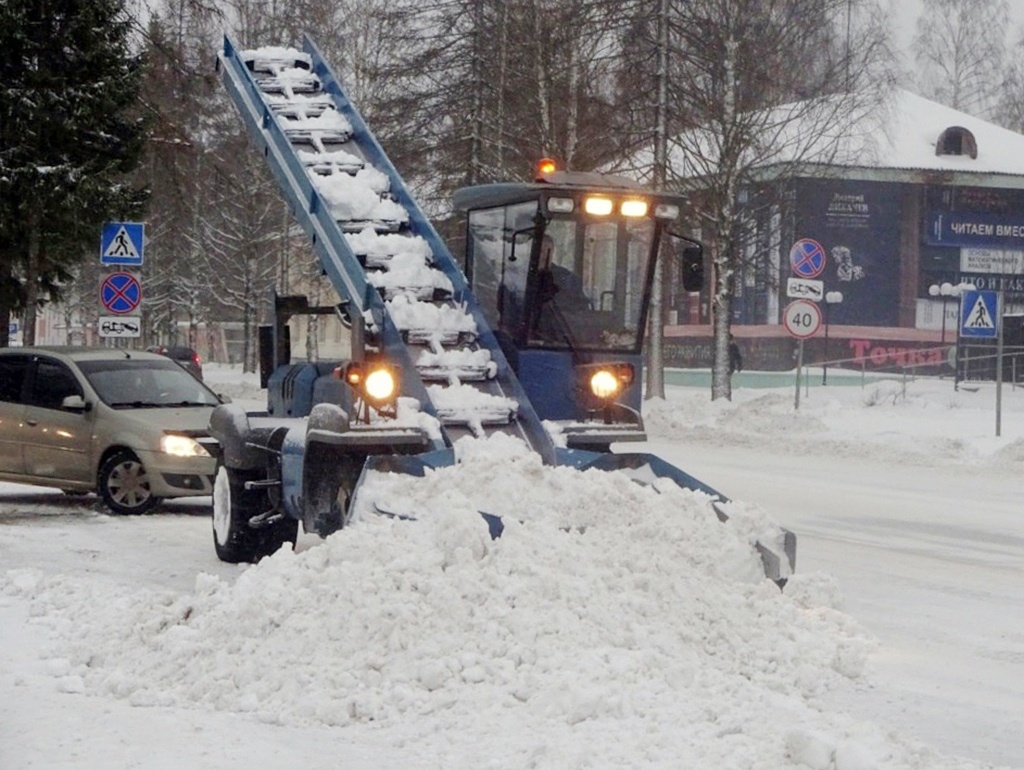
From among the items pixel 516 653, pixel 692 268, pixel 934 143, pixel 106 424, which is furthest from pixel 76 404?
pixel 934 143

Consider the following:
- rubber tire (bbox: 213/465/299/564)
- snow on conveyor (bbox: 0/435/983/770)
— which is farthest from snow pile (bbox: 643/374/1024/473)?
snow on conveyor (bbox: 0/435/983/770)

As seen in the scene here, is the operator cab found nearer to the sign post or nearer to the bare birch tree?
the sign post

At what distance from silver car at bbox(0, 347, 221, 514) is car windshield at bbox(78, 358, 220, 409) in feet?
0.03

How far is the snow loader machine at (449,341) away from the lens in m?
11.0

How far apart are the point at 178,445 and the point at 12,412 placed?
2.17 m

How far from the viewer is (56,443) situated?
16.4 metres

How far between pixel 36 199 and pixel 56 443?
1125cm

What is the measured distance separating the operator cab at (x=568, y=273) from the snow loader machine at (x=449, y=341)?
1 centimetres

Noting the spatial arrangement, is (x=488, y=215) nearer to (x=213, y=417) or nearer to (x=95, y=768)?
(x=213, y=417)

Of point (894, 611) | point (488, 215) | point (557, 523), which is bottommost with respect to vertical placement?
point (894, 611)

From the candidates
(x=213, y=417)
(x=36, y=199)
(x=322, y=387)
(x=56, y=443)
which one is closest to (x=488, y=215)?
(x=322, y=387)

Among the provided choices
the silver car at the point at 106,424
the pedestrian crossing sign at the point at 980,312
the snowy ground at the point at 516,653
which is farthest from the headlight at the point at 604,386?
the pedestrian crossing sign at the point at 980,312

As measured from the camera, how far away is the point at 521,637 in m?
7.84

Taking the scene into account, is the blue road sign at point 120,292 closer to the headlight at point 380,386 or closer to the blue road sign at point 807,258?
the blue road sign at point 807,258
